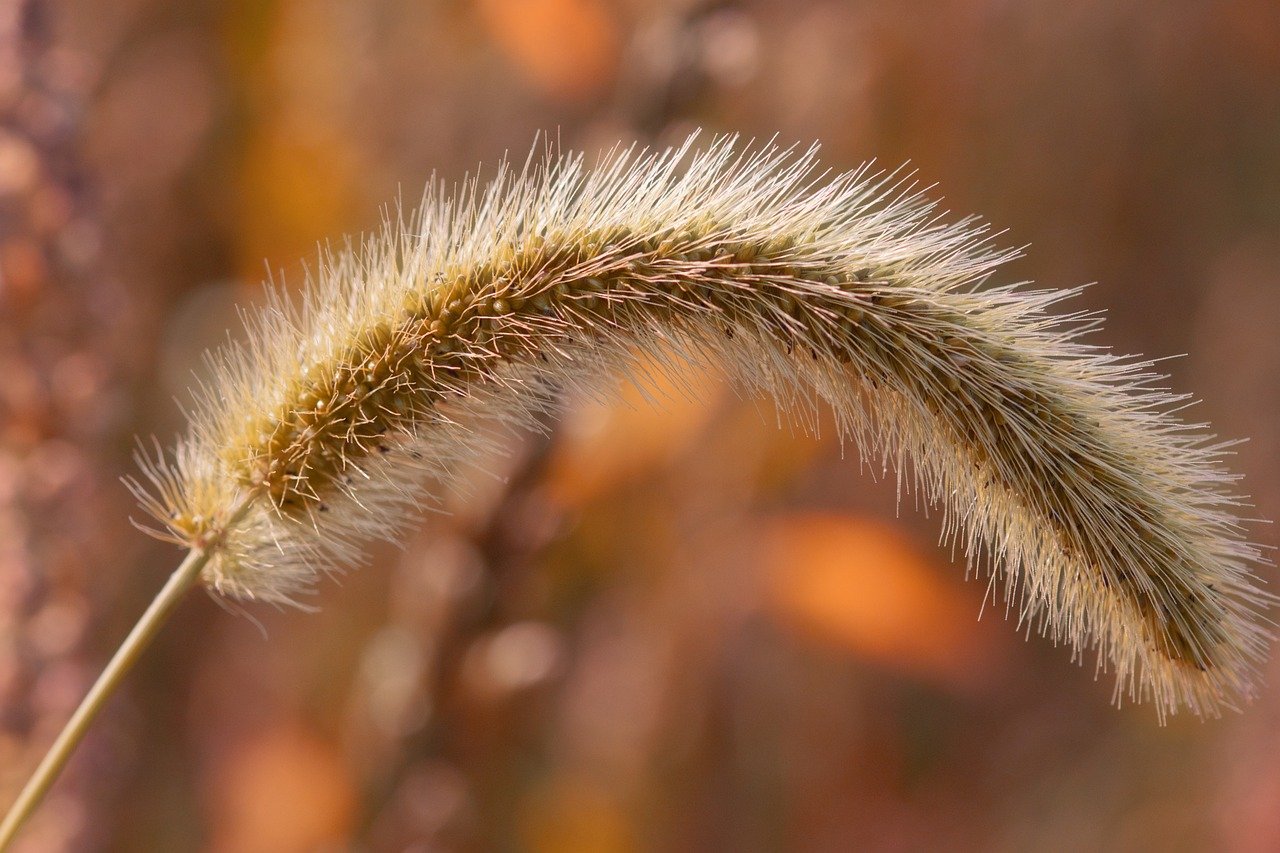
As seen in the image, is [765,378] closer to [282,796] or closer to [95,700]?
[95,700]

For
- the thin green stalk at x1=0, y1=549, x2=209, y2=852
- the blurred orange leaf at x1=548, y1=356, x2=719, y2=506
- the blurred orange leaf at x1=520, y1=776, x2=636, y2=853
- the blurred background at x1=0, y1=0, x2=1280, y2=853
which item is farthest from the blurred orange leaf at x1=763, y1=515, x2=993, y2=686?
the thin green stalk at x1=0, y1=549, x2=209, y2=852

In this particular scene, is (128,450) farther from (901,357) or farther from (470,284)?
(901,357)

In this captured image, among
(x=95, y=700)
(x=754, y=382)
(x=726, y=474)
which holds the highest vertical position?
(x=726, y=474)

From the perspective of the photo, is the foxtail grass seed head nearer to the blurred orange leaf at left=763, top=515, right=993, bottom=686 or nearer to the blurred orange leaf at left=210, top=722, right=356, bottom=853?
the blurred orange leaf at left=210, top=722, right=356, bottom=853

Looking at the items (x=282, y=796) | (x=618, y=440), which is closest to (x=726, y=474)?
(x=618, y=440)

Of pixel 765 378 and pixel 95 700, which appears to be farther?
pixel 765 378

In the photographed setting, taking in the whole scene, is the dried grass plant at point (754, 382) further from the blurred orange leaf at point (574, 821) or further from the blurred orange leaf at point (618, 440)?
the blurred orange leaf at point (574, 821)
